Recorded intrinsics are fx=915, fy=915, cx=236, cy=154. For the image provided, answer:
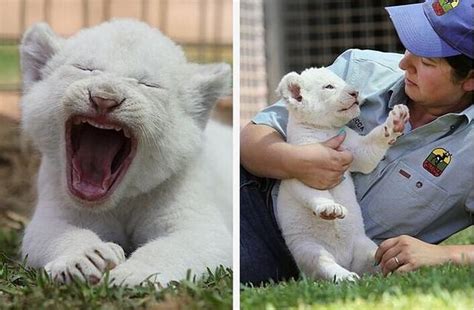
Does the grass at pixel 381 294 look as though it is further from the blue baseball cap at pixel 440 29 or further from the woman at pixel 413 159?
the blue baseball cap at pixel 440 29

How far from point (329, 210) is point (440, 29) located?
25.7 inches

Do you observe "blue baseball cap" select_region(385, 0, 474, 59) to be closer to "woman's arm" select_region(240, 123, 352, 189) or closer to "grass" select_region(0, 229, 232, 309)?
"woman's arm" select_region(240, 123, 352, 189)

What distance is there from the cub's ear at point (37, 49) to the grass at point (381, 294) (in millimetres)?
968

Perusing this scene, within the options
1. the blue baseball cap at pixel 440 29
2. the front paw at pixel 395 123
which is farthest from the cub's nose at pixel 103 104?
the blue baseball cap at pixel 440 29

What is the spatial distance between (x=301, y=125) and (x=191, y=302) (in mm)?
679

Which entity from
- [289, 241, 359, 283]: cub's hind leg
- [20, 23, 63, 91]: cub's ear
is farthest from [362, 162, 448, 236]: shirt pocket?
[20, 23, 63, 91]: cub's ear

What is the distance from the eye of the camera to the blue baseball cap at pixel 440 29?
2768 mm

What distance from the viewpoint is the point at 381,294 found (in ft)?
8.31

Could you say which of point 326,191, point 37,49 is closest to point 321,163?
point 326,191

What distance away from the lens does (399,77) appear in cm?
292

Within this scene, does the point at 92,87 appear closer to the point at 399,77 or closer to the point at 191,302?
the point at 191,302

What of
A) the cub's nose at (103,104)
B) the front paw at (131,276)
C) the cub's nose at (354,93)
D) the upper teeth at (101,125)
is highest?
the cub's nose at (354,93)

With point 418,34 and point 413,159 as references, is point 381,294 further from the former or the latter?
point 418,34

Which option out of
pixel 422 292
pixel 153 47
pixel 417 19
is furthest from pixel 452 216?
pixel 153 47
